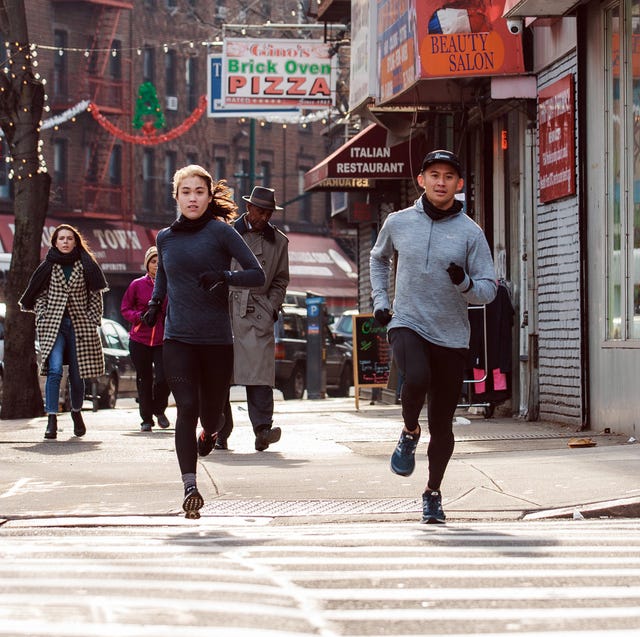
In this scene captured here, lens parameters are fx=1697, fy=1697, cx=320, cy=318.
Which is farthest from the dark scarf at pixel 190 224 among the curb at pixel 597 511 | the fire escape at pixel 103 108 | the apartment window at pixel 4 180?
the fire escape at pixel 103 108

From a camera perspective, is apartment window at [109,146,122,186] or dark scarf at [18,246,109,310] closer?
dark scarf at [18,246,109,310]

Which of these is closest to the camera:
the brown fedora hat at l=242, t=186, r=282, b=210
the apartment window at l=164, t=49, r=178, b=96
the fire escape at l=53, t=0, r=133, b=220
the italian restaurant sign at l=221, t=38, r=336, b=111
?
the brown fedora hat at l=242, t=186, r=282, b=210

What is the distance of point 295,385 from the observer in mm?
27250

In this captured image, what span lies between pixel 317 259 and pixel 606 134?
156 ft

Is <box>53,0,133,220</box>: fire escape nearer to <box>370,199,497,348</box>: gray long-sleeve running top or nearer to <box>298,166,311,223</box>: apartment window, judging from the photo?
<box>298,166,311,223</box>: apartment window

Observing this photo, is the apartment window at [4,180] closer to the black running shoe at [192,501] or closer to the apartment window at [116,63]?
the apartment window at [116,63]

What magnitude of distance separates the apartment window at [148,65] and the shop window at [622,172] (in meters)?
43.8

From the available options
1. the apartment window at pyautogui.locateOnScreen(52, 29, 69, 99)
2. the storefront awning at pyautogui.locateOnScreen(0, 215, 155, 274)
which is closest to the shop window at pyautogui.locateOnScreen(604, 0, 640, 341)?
the storefront awning at pyautogui.locateOnScreen(0, 215, 155, 274)

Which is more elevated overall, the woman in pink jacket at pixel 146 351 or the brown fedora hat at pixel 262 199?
the brown fedora hat at pixel 262 199

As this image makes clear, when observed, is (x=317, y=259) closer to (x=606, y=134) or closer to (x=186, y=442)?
(x=606, y=134)

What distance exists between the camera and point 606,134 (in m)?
13.9

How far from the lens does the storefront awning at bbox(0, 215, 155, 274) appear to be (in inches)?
2083

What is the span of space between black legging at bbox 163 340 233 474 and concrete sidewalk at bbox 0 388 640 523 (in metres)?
0.49

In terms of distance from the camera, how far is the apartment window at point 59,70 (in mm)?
52156
